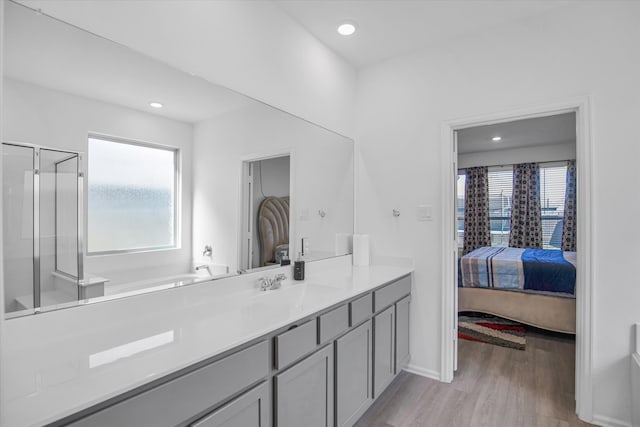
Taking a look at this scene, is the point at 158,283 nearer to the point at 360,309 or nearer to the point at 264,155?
the point at 264,155

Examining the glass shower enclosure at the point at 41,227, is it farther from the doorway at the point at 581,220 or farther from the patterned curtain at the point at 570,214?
the patterned curtain at the point at 570,214

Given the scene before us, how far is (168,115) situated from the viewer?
163 cm

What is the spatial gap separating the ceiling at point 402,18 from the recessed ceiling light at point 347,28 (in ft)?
0.10

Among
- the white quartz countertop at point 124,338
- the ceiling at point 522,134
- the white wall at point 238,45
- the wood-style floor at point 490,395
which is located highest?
the ceiling at point 522,134

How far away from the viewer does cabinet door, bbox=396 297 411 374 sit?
2510 millimetres

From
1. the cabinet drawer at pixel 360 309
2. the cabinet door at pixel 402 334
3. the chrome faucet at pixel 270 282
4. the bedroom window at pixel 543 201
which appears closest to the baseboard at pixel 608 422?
the cabinet door at pixel 402 334

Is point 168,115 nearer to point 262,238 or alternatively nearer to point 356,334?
point 262,238

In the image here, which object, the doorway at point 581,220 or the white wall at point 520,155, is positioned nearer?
the doorway at point 581,220

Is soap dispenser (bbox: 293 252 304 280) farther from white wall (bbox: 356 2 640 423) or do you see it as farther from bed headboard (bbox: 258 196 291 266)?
white wall (bbox: 356 2 640 423)

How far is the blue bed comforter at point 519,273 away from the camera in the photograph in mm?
3605

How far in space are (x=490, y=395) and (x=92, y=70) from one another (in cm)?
304

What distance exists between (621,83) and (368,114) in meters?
1.70

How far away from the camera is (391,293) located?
240 cm

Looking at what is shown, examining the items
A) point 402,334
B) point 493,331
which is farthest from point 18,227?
point 493,331
